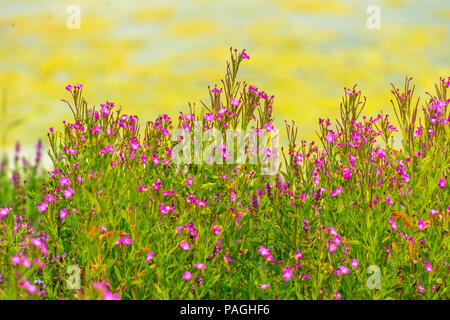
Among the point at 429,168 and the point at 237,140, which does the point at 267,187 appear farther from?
the point at 429,168

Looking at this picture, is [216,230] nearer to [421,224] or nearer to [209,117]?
[209,117]

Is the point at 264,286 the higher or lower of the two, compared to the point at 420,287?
higher

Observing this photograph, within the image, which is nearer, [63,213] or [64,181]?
[63,213]

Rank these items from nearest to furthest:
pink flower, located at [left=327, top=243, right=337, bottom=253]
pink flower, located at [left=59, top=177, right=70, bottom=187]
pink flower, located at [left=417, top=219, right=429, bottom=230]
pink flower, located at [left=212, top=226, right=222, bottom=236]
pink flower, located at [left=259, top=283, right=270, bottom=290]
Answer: pink flower, located at [left=259, top=283, right=270, bottom=290], pink flower, located at [left=327, top=243, right=337, bottom=253], pink flower, located at [left=212, top=226, right=222, bottom=236], pink flower, located at [left=417, top=219, right=429, bottom=230], pink flower, located at [left=59, top=177, right=70, bottom=187]

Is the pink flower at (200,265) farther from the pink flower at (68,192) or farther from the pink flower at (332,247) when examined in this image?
the pink flower at (68,192)

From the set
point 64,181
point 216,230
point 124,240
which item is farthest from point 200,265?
point 64,181

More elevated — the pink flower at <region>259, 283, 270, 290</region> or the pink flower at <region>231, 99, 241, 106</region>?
the pink flower at <region>231, 99, 241, 106</region>

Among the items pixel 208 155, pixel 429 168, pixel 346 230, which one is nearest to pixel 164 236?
pixel 208 155

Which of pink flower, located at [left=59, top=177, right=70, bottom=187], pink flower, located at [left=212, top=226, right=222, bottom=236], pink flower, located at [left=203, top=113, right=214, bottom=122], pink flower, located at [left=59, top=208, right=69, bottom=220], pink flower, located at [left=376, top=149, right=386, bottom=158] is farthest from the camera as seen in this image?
pink flower, located at [left=376, top=149, right=386, bottom=158]

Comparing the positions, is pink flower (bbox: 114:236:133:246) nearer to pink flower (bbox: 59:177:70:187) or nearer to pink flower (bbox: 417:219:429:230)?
pink flower (bbox: 59:177:70:187)

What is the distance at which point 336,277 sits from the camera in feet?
14.8

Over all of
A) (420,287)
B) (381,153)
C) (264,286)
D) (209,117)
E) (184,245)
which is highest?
(209,117)

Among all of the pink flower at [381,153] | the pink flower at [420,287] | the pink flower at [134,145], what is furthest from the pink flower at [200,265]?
the pink flower at [381,153]

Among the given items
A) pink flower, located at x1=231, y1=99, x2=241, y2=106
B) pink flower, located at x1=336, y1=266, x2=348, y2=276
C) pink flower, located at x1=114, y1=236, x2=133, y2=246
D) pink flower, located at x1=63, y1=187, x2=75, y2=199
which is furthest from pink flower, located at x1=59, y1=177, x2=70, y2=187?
pink flower, located at x1=336, y1=266, x2=348, y2=276
